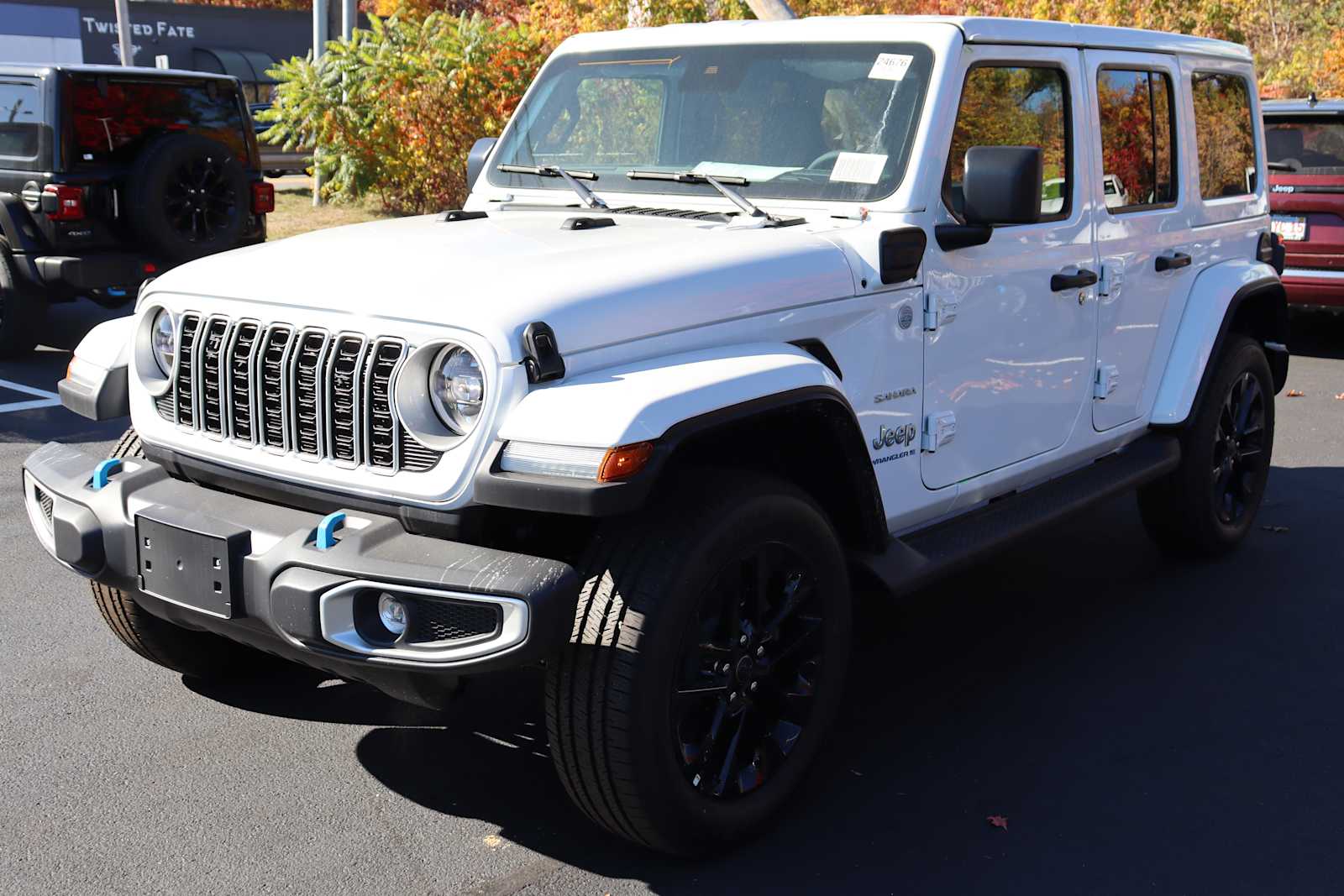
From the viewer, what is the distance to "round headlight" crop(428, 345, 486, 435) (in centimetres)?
307

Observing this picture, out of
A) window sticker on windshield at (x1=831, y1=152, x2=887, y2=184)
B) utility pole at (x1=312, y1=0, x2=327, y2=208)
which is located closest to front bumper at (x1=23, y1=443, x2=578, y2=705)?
window sticker on windshield at (x1=831, y1=152, x2=887, y2=184)

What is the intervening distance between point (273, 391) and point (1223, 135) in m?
4.12

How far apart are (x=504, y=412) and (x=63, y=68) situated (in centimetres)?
809

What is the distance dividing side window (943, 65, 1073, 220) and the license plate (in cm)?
615

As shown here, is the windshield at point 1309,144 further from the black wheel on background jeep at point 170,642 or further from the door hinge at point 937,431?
the black wheel on background jeep at point 170,642

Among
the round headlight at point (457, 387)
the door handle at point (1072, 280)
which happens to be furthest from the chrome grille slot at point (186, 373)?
the door handle at point (1072, 280)

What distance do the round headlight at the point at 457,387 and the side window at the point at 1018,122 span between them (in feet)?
5.52

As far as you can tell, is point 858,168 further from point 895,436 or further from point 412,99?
point 412,99

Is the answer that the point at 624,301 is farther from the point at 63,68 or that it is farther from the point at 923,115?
the point at 63,68

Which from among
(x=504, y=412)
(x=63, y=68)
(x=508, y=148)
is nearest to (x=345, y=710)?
(x=504, y=412)

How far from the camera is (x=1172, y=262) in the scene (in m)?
5.18

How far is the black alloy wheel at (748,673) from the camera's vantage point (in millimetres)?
3275

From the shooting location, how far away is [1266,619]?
514cm

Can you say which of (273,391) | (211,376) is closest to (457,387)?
(273,391)
